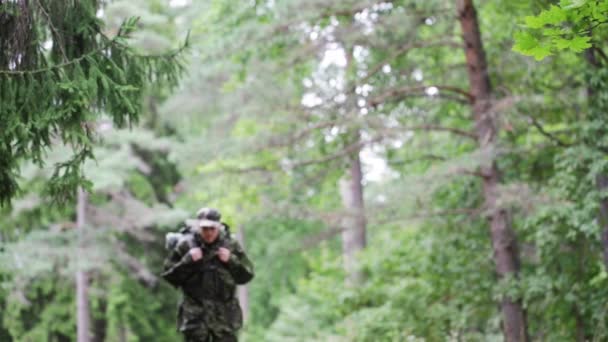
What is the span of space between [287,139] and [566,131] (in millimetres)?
4029

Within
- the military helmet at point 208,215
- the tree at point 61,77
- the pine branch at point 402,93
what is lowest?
the military helmet at point 208,215

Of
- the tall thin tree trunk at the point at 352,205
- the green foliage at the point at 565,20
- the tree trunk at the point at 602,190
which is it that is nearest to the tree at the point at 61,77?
the green foliage at the point at 565,20

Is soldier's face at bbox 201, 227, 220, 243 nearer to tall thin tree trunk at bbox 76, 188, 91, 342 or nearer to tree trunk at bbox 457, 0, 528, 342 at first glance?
tree trunk at bbox 457, 0, 528, 342

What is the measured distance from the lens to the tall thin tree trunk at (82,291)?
642 inches

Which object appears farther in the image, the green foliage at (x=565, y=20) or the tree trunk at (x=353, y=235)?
the tree trunk at (x=353, y=235)

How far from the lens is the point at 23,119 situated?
592 centimetres

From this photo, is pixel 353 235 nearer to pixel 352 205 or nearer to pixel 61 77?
pixel 352 205

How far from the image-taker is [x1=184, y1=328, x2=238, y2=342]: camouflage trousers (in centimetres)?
731

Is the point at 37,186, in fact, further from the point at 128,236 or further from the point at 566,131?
the point at 566,131

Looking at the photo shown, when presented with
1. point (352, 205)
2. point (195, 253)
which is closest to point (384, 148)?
point (352, 205)

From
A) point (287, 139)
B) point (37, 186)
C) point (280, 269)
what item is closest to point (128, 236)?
point (37, 186)

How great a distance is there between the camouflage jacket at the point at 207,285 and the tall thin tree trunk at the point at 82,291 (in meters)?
9.19

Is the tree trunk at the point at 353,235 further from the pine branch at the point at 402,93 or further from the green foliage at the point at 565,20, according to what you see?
the green foliage at the point at 565,20

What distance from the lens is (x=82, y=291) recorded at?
16.6 meters
